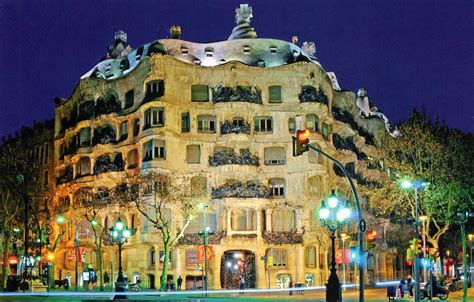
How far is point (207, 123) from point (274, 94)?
7747mm

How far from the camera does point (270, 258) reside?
6719 cm

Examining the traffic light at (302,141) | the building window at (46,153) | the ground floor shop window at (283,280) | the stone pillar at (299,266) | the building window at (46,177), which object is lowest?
the ground floor shop window at (283,280)

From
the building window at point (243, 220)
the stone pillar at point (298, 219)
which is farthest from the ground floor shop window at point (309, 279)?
the building window at point (243, 220)

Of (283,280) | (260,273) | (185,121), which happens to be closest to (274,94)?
(185,121)

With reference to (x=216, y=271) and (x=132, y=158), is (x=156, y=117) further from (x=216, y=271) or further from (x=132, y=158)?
(x=216, y=271)

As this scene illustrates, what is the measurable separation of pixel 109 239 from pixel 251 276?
1504 cm

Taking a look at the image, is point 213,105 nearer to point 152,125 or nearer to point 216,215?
point 152,125

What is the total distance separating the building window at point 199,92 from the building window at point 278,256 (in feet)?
56.4

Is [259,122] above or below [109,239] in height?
above

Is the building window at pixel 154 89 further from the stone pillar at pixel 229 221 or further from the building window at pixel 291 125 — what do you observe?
the stone pillar at pixel 229 221

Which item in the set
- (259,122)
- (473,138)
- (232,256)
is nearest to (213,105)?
(259,122)

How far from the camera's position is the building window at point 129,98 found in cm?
7406

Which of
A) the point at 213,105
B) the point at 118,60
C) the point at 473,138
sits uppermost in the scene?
the point at 118,60

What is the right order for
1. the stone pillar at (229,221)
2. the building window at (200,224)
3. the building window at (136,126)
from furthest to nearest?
1. the building window at (136,126)
2. the building window at (200,224)
3. the stone pillar at (229,221)
